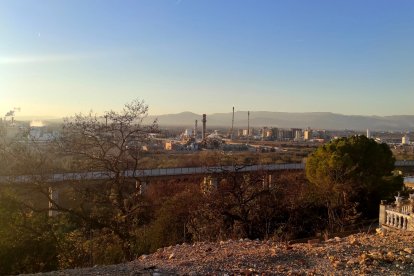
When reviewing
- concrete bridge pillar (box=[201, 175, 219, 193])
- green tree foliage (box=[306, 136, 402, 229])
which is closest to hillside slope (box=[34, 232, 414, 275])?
concrete bridge pillar (box=[201, 175, 219, 193])

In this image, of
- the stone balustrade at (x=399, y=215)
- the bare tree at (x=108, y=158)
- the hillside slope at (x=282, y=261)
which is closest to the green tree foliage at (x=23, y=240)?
the bare tree at (x=108, y=158)

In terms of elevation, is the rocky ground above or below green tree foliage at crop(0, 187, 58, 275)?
above

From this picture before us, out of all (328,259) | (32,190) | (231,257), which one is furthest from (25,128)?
(328,259)

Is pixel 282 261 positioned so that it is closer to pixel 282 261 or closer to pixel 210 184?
pixel 282 261

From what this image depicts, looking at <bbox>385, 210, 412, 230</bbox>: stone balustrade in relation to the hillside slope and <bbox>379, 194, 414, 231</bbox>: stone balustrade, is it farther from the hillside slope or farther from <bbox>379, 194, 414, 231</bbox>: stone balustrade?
the hillside slope

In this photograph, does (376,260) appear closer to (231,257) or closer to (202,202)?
(231,257)

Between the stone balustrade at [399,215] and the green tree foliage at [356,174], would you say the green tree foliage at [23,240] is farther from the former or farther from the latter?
the green tree foliage at [356,174]
